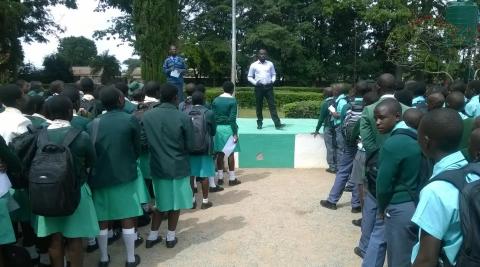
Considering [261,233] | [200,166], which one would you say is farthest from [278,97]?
[261,233]

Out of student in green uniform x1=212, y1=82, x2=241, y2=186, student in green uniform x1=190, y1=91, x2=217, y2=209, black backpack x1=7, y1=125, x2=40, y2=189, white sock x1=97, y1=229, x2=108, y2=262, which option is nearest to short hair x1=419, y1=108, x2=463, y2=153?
black backpack x1=7, y1=125, x2=40, y2=189

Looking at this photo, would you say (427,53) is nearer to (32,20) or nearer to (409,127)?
(409,127)

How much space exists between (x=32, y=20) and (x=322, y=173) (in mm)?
28976

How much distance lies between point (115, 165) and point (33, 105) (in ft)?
3.43

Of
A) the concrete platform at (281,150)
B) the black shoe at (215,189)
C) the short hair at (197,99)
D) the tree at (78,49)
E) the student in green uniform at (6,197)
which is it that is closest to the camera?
the student in green uniform at (6,197)

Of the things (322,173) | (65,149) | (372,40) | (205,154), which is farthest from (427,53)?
(372,40)

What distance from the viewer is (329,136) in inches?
330

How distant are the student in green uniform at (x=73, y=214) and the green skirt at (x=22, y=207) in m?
0.41

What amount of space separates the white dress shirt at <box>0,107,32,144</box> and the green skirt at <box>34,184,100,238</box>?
77 cm

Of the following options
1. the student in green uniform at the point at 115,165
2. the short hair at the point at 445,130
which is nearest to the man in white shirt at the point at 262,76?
the student in green uniform at the point at 115,165

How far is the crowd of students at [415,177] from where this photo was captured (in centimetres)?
193

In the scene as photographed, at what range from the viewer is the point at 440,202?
194cm

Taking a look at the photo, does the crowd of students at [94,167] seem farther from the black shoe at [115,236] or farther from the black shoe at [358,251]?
the black shoe at [358,251]

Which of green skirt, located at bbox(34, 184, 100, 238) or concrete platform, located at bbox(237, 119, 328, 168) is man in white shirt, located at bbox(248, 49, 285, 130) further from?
green skirt, located at bbox(34, 184, 100, 238)
